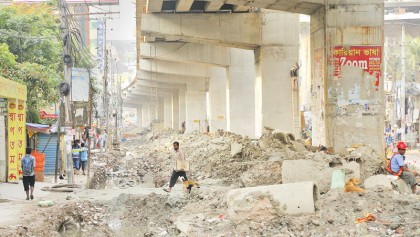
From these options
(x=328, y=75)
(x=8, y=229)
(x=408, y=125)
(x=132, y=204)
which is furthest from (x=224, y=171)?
(x=408, y=125)

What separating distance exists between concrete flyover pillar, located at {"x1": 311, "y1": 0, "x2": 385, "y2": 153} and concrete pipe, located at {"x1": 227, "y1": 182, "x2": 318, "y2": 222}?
10385mm

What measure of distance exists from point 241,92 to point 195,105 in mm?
22867

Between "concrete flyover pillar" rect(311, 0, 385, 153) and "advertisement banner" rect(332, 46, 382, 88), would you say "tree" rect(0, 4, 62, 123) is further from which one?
"advertisement banner" rect(332, 46, 382, 88)

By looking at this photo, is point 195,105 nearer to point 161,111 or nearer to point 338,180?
point 161,111

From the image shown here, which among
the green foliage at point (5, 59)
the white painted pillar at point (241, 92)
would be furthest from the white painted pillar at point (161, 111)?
the green foliage at point (5, 59)

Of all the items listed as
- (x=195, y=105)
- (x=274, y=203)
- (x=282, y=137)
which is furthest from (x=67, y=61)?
(x=195, y=105)

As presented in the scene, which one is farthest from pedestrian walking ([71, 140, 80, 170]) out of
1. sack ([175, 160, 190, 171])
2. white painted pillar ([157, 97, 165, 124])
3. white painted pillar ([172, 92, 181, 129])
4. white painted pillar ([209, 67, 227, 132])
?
white painted pillar ([157, 97, 165, 124])

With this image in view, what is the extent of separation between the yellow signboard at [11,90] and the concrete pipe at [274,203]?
11.3m

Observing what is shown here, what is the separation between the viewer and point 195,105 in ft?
217

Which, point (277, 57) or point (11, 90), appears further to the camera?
point (277, 57)

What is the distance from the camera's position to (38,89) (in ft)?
119

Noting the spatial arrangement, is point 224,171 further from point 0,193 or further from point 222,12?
point 222,12

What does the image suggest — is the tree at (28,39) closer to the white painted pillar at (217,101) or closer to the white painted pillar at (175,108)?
the white painted pillar at (217,101)

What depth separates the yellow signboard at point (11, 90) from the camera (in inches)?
829
